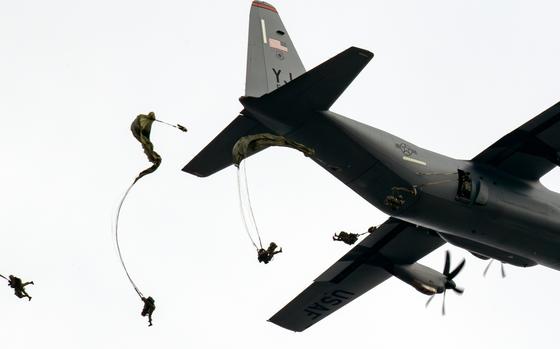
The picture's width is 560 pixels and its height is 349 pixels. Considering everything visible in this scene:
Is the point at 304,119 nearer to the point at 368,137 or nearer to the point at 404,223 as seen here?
the point at 368,137

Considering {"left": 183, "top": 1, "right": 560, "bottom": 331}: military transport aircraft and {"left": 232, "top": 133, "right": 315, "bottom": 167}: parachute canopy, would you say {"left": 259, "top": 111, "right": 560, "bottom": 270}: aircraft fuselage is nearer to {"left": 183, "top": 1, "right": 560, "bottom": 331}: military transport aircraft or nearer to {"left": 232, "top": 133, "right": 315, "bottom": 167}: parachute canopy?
{"left": 183, "top": 1, "right": 560, "bottom": 331}: military transport aircraft

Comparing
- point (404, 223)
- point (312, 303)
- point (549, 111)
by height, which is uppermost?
point (549, 111)

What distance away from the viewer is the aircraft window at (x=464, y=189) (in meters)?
26.1

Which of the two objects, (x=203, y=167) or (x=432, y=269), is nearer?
(x=203, y=167)

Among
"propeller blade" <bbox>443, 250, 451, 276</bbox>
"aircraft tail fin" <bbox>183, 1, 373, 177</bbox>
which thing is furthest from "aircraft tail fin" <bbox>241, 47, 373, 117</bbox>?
"propeller blade" <bbox>443, 250, 451, 276</bbox>

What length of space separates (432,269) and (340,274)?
307 centimetres

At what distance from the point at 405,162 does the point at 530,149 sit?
12.9 feet

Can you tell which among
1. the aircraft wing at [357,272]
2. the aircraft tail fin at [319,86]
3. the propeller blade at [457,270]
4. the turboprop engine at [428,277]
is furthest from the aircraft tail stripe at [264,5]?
the propeller blade at [457,270]

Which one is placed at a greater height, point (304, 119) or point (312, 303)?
point (304, 119)

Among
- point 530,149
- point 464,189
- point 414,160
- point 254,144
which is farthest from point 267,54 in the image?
point 530,149

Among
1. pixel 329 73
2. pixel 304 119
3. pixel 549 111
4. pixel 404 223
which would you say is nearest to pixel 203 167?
pixel 304 119

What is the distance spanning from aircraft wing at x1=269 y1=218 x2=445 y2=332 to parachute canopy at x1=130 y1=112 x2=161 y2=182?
12.1 metres

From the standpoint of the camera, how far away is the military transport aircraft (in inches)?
968

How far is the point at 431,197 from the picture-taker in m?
25.8
